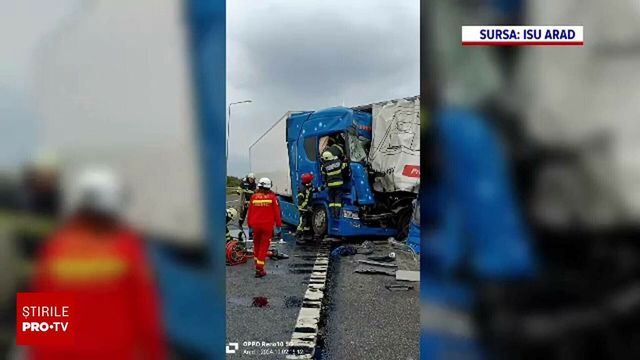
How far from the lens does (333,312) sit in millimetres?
3570

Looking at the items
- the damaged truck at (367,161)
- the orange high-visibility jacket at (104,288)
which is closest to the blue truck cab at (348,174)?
the damaged truck at (367,161)

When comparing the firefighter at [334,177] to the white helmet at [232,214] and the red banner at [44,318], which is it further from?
the red banner at [44,318]

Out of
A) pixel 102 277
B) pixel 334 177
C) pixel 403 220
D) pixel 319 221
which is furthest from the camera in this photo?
pixel 319 221

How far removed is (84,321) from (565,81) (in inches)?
60.7

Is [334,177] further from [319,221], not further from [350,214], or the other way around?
[319,221]

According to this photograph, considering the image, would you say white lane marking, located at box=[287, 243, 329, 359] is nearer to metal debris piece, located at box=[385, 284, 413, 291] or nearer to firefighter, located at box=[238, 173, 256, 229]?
metal debris piece, located at box=[385, 284, 413, 291]

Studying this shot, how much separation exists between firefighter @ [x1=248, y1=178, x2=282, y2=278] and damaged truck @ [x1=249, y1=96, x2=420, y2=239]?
1.22 meters

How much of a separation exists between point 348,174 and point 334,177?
0.20 meters

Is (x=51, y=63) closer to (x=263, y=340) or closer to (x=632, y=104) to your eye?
(x=632, y=104)

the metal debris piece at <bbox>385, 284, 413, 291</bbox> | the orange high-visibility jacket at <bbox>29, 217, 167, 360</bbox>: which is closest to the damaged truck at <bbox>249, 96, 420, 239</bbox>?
the metal debris piece at <bbox>385, 284, 413, 291</bbox>

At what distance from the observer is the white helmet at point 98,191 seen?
1.38 m

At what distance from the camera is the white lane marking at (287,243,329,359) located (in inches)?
110

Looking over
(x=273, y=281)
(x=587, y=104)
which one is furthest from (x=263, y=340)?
(x=587, y=104)

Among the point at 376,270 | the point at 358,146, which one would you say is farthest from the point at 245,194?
the point at 376,270
